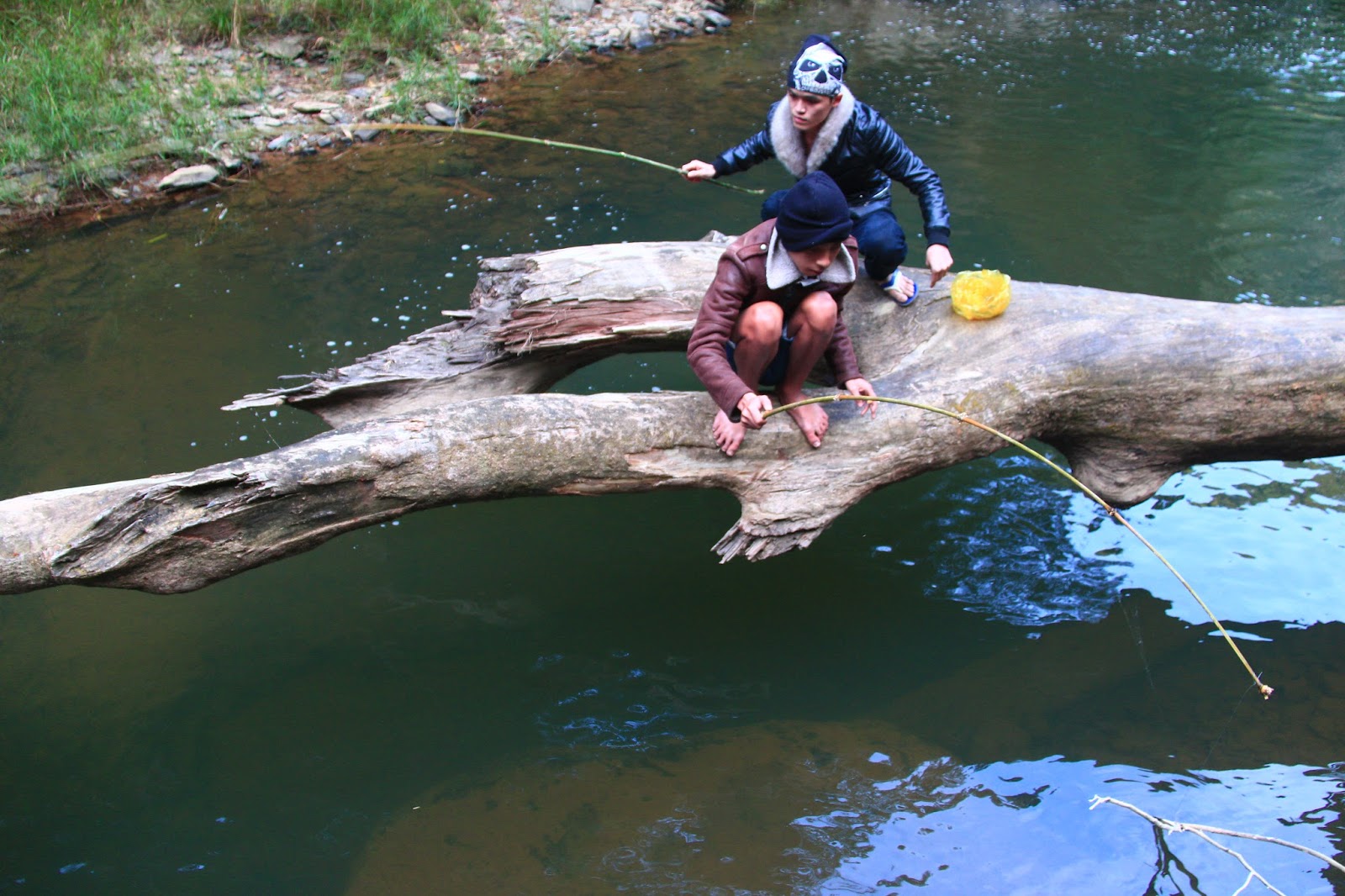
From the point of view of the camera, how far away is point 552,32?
9.55 metres

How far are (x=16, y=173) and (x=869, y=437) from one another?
6449mm

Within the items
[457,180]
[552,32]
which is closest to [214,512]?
[457,180]

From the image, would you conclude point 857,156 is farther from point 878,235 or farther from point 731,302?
point 731,302

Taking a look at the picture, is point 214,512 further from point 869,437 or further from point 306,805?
point 869,437

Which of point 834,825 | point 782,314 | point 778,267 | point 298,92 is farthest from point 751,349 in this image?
point 298,92

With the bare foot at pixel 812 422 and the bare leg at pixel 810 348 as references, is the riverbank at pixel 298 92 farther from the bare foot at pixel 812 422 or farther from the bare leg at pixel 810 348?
the bare foot at pixel 812 422

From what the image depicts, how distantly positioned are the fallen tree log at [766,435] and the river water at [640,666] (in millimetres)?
612

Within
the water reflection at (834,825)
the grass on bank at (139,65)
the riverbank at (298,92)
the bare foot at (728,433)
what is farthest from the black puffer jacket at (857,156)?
the grass on bank at (139,65)

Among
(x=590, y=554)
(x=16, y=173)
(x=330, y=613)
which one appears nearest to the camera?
(x=330, y=613)

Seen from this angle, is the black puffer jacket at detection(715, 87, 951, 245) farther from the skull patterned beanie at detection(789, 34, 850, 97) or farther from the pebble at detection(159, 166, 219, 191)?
the pebble at detection(159, 166, 219, 191)

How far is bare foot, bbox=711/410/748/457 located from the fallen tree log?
0.26 feet

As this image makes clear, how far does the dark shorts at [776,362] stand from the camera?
3.17m

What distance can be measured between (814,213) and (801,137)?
78 cm

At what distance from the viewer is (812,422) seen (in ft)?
10.3
